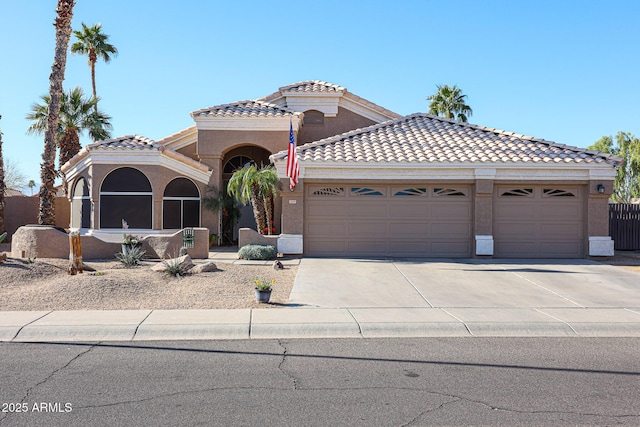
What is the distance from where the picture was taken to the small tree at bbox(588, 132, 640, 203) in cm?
4362

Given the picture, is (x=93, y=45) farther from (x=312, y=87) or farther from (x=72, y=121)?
(x=312, y=87)

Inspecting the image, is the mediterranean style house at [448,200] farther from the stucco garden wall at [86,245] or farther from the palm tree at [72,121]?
the palm tree at [72,121]

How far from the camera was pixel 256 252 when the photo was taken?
16750 millimetres

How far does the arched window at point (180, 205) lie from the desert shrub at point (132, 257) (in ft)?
18.2

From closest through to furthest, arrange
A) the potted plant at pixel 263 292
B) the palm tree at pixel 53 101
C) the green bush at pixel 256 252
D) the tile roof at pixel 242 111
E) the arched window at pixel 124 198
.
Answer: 1. the potted plant at pixel 263 292
2. the green bush at pixel 256 252
3. the palm tree at pixel 53 101
4. the arched window at pixel 124 198
5. the tile roof at pixel 242 111

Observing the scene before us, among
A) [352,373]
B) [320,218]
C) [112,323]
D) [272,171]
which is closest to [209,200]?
[272,171]

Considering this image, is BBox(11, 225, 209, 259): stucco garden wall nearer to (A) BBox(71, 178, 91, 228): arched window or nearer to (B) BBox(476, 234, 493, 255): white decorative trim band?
(A) BBox(71, 178, 91, 228): arched window

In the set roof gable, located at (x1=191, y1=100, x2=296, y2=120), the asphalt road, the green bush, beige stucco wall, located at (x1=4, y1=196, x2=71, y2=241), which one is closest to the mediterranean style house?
the green bush

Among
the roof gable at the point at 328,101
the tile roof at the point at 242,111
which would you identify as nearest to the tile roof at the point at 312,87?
the roof gable at the point at 328,101

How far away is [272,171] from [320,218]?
2327 millimetres

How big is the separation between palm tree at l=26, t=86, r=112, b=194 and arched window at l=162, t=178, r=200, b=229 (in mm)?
9103

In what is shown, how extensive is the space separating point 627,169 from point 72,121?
1675 inches

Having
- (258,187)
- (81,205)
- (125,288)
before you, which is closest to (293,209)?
(258,187)

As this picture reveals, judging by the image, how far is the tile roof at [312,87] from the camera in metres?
25.2
